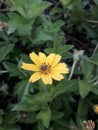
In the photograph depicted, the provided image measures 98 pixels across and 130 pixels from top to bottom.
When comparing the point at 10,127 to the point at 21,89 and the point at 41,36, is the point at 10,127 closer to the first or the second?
the point at 21,89

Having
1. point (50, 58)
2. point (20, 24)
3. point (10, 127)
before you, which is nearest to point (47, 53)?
point (50, 58)

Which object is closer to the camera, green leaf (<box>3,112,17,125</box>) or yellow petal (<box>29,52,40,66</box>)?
yellow petal (<box>29,52,40,66</box>)

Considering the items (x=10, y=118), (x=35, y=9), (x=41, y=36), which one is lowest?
(x=10, y=118)

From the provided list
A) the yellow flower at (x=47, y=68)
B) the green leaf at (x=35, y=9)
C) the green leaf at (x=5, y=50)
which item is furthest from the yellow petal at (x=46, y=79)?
the green leaf at (x=35, y=9)

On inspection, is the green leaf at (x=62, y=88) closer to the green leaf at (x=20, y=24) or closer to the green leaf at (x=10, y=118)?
the green leaf at (x=10, y=118)

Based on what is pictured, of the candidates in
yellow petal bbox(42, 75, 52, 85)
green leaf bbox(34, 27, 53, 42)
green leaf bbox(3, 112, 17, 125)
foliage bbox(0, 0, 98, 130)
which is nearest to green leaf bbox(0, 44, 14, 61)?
foliage bbox(0, 0, 98, 130)

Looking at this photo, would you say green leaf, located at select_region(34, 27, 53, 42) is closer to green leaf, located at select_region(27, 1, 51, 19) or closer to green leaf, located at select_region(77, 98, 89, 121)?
green leaf, located at select_region(27, 1, 51, 19)

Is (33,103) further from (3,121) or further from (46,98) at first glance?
(3,121)
